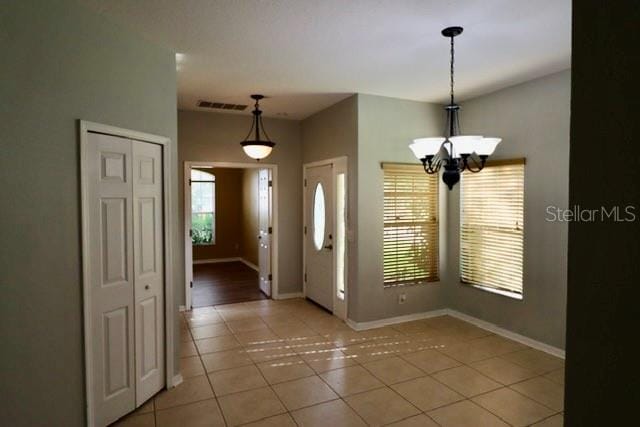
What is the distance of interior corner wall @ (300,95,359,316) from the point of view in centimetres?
464

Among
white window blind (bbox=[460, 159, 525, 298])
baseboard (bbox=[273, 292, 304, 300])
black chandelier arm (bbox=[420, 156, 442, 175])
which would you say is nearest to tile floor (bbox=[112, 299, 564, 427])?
white window blind (bbox=[460, 159, 525, 298])

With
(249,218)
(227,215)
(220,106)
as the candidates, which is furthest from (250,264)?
(220,106)

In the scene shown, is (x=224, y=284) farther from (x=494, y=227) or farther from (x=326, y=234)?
(x=494, y=227)

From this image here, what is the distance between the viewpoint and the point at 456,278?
16.8 feet

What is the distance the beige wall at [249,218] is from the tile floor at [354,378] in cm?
366

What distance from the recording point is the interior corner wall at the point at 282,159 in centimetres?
557

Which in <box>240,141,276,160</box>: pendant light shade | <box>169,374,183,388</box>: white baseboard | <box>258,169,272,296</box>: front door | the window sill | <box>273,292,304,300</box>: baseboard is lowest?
<box>169,374,183,388</box>: white baseboard

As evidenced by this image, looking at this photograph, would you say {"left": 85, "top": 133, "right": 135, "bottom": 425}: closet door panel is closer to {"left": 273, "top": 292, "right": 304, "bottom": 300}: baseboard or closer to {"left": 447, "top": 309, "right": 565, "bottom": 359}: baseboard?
{"left": 273, "top": 292, "right": 304, "bottom": 300}: baseboard

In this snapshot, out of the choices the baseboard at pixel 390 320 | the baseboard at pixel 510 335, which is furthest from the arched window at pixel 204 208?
the baseboard at pixel 510 335

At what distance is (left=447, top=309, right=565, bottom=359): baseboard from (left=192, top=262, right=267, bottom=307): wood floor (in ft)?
9.85

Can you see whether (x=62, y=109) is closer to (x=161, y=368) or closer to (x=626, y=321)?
(x=161, y=368)

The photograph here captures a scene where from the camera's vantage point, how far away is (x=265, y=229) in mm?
6277

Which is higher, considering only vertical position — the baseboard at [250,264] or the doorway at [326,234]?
the doorway at [326,234]

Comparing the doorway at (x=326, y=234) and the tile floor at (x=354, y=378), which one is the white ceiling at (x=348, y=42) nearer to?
the doorway at (x=326, y=234)
